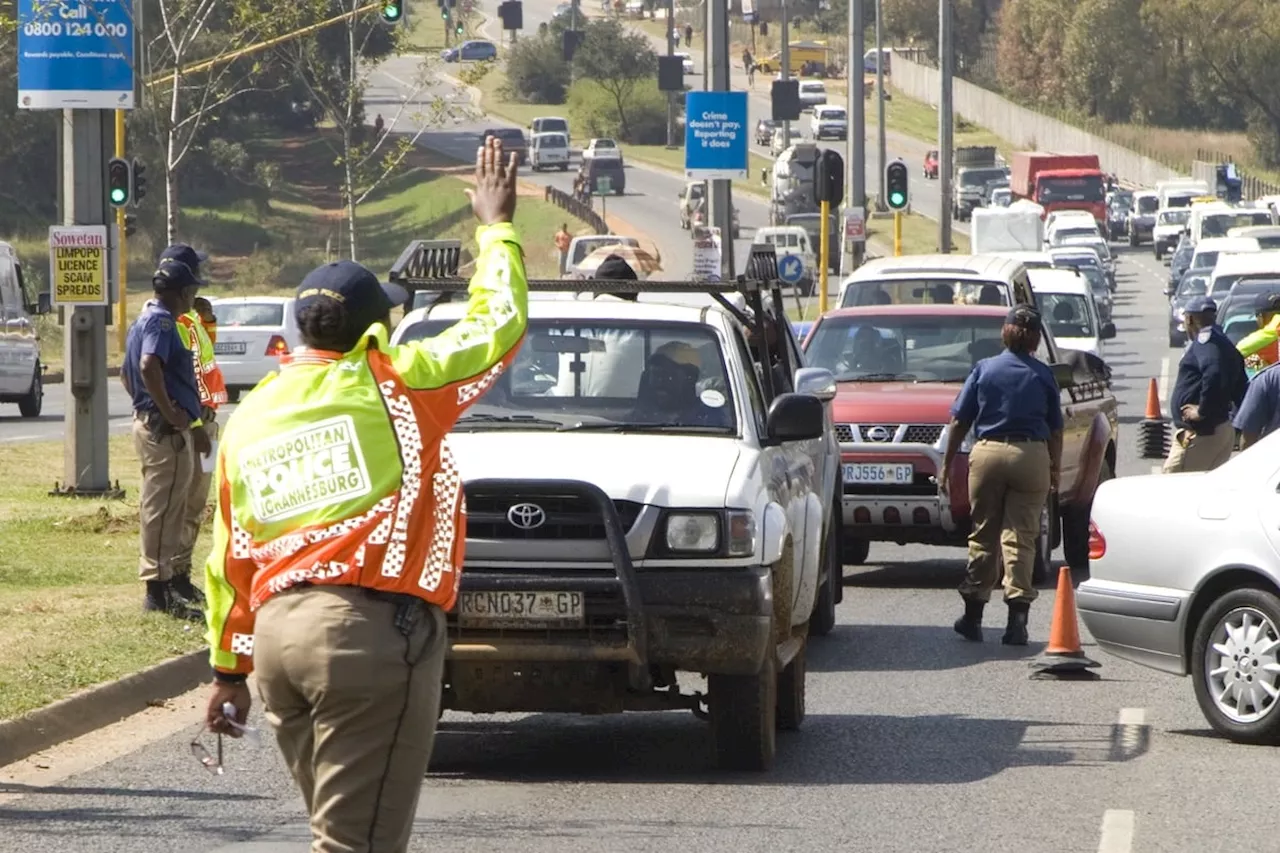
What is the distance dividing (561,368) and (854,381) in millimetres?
6830

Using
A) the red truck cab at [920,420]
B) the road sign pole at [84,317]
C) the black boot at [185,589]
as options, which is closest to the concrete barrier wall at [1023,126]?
the road sign pole at [84,317]

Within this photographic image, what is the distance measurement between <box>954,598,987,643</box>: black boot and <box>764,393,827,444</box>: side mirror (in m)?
3.60

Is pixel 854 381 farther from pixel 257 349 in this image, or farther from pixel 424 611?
pixel 257 349

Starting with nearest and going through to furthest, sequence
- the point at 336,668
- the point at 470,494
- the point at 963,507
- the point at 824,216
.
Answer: the point at 336,668
the point at 470,494
the point at 963,507
the point at 824,216

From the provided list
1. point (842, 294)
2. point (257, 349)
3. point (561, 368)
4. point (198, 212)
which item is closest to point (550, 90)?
point (198, 212)

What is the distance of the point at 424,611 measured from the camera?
5082 millimetres

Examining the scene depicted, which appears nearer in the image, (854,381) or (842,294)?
(854,381)

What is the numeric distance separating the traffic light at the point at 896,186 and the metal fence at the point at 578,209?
1508 inches

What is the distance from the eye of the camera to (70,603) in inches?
513

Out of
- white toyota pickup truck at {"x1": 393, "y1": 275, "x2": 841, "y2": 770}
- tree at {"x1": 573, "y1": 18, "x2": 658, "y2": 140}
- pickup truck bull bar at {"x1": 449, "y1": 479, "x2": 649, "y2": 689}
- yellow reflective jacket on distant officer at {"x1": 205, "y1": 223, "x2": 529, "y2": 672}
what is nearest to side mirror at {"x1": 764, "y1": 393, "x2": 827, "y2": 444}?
white toyota pickup truck at {"x1": 393, "y1": 275, "x2": 841, "y2": 770}

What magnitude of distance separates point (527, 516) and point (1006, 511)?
15.5 ft

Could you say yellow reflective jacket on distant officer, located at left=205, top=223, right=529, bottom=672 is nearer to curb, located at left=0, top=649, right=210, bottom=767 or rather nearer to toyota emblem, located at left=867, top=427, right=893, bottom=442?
curb, located at left=0, top=649, right=210, bottom=767

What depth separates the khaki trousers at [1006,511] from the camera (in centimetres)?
1270

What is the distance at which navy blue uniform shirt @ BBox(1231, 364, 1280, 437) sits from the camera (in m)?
13.7
